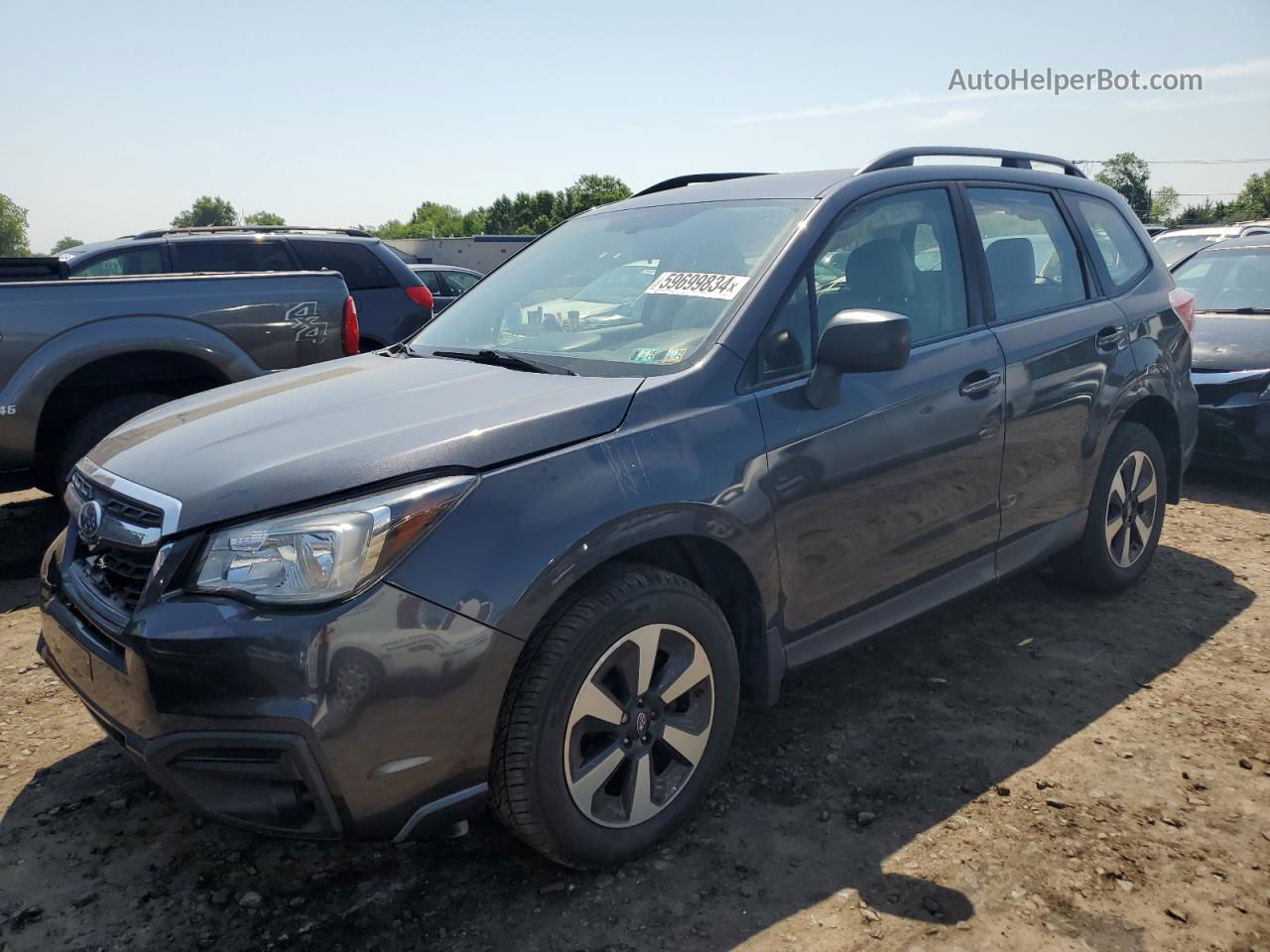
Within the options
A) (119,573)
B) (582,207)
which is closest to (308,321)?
(119,573)

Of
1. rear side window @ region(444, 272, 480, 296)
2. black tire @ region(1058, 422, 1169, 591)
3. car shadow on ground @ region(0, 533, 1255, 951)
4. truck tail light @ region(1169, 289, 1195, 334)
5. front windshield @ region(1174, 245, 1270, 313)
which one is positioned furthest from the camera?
rear side window @ region(444, 272, 480, 296)

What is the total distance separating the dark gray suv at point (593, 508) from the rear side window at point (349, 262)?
4.30m

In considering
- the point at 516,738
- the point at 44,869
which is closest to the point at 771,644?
the point at 516,738

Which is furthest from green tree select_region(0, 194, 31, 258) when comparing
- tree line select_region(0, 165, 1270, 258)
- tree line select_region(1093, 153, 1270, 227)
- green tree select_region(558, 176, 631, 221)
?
tree line select_region(1093, 153, 1270, 227)

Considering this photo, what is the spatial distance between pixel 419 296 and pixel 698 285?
5.28 metres

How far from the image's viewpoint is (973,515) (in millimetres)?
3363

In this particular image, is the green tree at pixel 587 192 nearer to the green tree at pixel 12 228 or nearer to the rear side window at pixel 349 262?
the green tree at pixel 12 228

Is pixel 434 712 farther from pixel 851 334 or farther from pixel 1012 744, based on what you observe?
pixel 1012 744

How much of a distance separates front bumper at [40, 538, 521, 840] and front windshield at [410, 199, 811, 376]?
3.30ft

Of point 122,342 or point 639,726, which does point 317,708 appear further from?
point 122,342

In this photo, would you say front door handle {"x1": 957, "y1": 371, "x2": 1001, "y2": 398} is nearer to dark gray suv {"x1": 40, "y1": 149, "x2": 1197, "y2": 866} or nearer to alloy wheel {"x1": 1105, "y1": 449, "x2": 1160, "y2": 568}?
dark gray suv {"x1": 40, "y1": 149, "x2": 1197, "y2": 866}

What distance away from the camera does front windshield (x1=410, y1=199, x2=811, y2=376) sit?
2.86 meters

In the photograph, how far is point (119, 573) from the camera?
2350mm

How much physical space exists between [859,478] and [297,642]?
1.70 m
